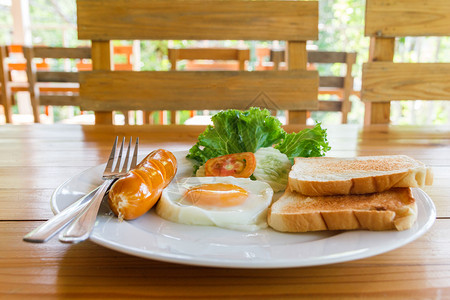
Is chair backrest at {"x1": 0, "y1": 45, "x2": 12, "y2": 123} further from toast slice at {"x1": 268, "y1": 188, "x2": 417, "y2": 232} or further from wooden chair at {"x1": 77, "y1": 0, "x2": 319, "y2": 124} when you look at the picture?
toast slice at {"x1": 268, "y1": 188, "x2": 417, "y2": 232}

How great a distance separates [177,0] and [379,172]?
1583 millimetres

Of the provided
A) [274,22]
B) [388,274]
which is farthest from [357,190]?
[274,22]

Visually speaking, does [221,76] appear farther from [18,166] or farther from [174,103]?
[18,166]

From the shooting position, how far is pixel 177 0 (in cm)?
197

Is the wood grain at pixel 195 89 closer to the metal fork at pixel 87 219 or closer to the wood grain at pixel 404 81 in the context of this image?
the wood grain at pixel 404 81

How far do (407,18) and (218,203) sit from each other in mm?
1798

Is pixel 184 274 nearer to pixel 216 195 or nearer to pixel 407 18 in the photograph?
pixel 216 195

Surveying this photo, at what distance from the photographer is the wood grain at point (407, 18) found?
1947 mm

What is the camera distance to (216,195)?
0.67 meters

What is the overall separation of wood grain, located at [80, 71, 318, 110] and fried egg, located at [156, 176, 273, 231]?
1206 millimetres

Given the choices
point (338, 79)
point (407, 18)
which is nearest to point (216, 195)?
point (407, 18)

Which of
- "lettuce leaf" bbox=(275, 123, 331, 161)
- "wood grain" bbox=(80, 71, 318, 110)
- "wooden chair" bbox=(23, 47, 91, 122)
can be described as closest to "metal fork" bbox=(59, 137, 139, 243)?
"lettuce leaf" bbox=(275, 123, 331, 161)

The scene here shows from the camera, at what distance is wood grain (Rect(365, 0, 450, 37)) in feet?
6.39

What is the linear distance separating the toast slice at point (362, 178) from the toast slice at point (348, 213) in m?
0.01
